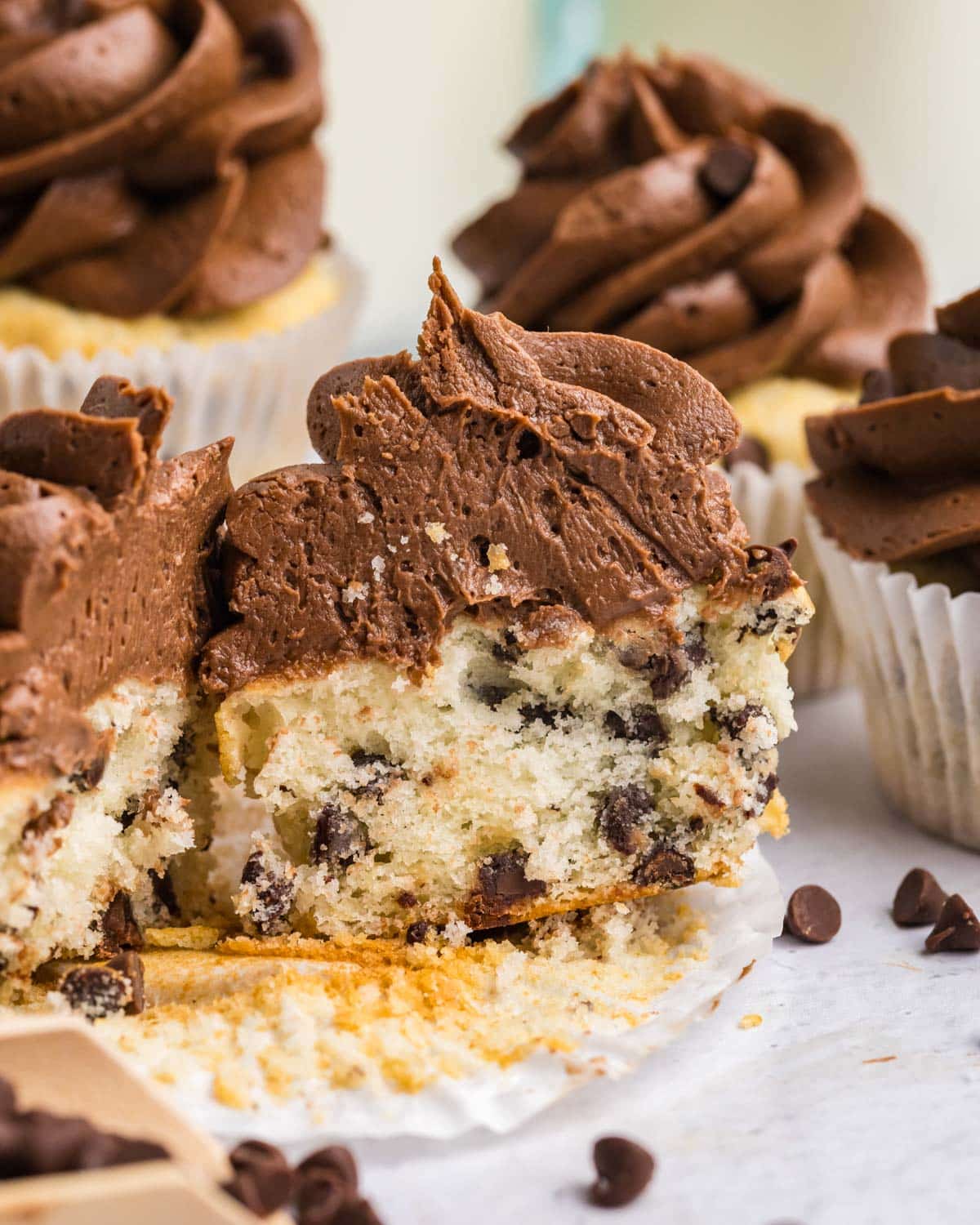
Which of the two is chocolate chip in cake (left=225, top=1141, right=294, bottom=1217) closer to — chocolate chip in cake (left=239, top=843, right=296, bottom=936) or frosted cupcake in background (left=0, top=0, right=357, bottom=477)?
chocolate chip in cake (left=239, top=843, right=296, bottom=936)

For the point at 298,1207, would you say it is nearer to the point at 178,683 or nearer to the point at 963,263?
the point at 178,683

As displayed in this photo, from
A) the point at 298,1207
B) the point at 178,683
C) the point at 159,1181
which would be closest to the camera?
the point at 159,1181

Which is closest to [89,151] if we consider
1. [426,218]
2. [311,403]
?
[311,403]

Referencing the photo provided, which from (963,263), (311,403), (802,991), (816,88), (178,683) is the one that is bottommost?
(963,263)

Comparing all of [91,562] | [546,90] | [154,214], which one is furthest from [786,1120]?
[546,90]

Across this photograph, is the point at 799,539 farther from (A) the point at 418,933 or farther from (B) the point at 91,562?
(B) the point at 91,562

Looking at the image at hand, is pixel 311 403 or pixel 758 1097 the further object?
pixel 311 403
